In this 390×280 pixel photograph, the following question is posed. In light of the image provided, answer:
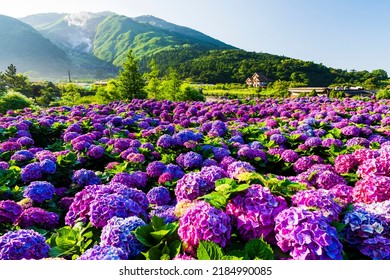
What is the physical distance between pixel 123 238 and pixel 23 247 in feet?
2.46

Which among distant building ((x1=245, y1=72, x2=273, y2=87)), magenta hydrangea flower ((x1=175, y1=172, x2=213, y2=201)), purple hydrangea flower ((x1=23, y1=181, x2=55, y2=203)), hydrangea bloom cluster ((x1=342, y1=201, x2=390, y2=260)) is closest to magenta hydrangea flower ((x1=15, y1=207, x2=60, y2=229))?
purple hydrangea flower ((x1=23, y1=181, x2=55, y2=203))

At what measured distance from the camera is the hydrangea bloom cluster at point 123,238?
81.3 inches

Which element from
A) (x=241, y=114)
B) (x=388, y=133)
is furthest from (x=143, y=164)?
(x=241, y=114)

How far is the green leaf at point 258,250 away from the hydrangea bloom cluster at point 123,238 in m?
0.75

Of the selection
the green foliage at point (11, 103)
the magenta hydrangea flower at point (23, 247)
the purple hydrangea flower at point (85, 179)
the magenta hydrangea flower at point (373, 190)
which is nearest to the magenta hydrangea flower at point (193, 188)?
the magenta hydrangea flower at point (23, 247)

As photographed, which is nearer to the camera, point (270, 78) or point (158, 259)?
→ point (158, 259)

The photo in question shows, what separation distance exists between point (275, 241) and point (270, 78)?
104 metres

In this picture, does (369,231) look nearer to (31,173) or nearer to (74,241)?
(74,241)

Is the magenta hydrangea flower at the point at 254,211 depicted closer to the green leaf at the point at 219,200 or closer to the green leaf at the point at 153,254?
the green leaf at the point at 219,200

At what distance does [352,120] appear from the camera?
870cm

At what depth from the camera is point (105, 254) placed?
189 centimetres

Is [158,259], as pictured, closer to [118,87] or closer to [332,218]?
[332,218]

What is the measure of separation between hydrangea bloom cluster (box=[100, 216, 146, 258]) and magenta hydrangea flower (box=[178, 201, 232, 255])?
34cm

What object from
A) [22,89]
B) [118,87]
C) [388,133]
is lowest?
[22,89]
